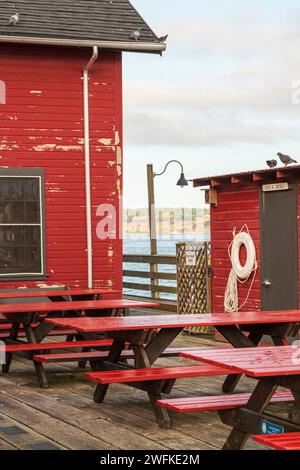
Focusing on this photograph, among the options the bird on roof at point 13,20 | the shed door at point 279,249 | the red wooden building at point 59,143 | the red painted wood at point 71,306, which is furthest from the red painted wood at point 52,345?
the bird on roof at point 13,20

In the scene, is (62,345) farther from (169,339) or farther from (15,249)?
(15,249)

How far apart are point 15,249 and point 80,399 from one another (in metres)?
5.05

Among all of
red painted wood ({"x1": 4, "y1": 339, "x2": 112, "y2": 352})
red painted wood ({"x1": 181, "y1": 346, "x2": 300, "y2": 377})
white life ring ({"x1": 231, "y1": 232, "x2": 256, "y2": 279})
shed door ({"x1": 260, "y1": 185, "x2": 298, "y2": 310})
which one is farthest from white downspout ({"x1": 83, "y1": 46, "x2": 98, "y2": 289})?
red painted wood ({"x1": 181, "y1": 346, "x2": 300, "y2": 377})

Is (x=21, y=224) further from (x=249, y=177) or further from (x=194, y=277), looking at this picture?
(x=249, y=177)

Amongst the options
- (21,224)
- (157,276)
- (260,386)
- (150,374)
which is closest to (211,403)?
(260,386)

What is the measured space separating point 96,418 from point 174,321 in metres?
1.06

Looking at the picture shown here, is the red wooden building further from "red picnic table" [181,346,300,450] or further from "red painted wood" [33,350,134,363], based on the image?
"red picnic table" [181,346,300,450]

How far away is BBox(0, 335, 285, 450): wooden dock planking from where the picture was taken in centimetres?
619

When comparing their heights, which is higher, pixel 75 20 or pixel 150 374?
pixel 75 20

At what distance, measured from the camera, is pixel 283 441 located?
15.1 feet

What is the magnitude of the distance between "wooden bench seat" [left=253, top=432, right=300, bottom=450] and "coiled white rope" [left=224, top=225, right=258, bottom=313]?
22.4 ft

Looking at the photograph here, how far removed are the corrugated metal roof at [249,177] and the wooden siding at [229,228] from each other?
138mm
